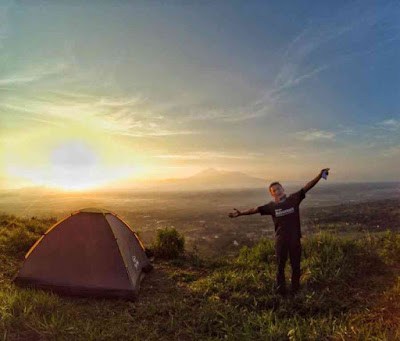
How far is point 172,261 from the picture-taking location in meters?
12.4

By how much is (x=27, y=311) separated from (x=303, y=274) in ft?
24.7

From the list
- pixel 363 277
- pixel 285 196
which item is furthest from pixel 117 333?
pixel 363 277

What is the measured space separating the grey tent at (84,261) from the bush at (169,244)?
3665mm

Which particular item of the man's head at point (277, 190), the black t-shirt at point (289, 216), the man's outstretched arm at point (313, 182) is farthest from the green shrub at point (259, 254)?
the man's outstretched arm at point (313, 182)

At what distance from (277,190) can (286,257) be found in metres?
1.86

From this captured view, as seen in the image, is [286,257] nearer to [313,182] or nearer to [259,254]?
[313,182]

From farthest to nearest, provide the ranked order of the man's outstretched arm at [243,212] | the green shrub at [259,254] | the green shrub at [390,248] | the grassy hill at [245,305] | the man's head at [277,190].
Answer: the green shrub at [259,254] → the green shrub at [390,248] → the man's outstretched arm at [243,212] → the man's head at [277,190] → the grassy hill at [245,305]

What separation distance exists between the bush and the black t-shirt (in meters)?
6.37

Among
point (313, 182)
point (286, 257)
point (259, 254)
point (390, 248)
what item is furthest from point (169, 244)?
point (390, 248)

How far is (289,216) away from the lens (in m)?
7.99

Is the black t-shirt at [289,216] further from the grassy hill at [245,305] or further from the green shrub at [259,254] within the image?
the green shrub at [259,254]

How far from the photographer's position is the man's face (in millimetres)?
8109

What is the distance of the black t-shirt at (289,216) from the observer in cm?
797

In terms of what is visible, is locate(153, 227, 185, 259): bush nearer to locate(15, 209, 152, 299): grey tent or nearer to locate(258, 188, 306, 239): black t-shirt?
locate(15, 209, 152, 299): grey tent
